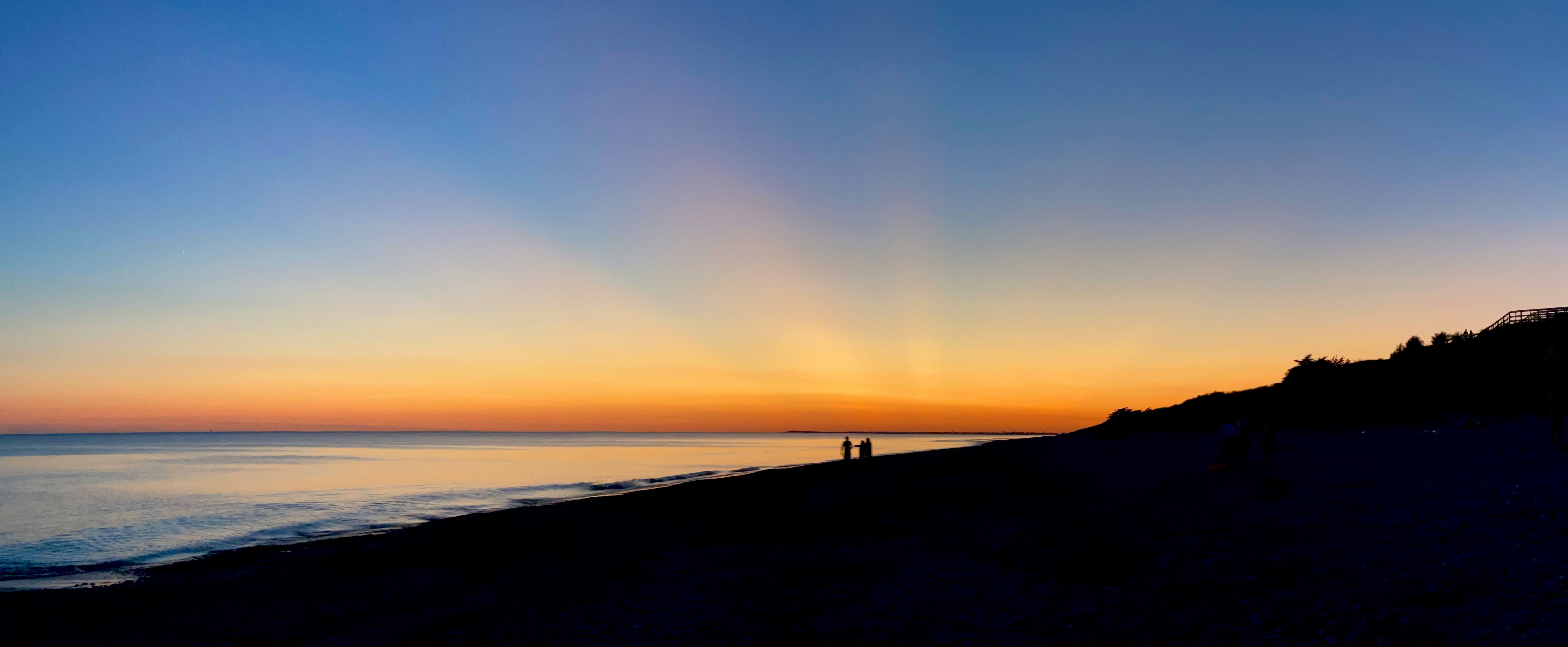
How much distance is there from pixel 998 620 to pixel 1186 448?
1242 inches

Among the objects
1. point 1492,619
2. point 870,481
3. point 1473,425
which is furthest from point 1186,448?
point 1492,619

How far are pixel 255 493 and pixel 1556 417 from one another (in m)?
57.3

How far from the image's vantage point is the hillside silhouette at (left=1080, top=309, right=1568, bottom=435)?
38.0 m

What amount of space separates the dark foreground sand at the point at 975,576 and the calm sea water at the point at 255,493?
6.05 m

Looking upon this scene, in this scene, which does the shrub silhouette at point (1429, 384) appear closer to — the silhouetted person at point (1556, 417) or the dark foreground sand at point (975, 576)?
the silhouetted person at point (1556, 417)

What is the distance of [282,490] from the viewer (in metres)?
47.2

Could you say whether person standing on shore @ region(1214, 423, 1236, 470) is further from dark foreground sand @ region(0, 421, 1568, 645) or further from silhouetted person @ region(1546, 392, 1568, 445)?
silhouetted person @ region(1546, 392, 1568, 445)

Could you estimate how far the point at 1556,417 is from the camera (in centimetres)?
1938

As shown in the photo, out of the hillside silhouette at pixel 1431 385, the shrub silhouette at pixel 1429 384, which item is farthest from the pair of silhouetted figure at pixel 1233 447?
the shrub silhouette at pixel 1429 384

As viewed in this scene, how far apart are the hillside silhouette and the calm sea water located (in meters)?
36.1

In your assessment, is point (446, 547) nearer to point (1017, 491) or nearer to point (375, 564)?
point (375, 564)

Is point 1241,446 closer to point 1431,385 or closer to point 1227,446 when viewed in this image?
point 1227,446

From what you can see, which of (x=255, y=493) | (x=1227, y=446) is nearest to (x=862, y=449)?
(x=1227, y=446)

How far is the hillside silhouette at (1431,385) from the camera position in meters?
38.0
